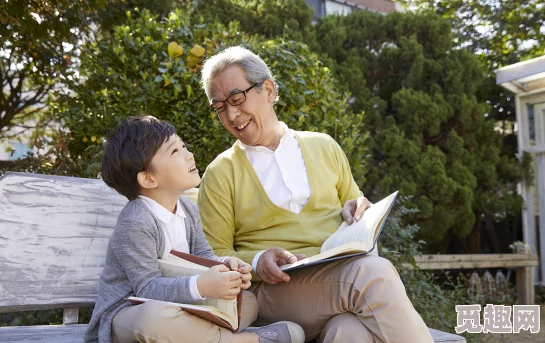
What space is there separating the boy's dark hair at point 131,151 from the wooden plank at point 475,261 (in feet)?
13.2

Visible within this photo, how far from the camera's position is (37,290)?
7.71 ft

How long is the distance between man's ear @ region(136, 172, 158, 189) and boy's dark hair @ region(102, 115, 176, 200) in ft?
0.06

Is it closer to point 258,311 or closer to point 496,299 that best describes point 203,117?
point 258,311

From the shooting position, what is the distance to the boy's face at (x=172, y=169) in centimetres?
214

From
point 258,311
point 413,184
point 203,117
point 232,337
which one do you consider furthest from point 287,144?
point 413,184

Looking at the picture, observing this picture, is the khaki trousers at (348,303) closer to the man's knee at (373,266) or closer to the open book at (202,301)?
the man's knee at (373,266)

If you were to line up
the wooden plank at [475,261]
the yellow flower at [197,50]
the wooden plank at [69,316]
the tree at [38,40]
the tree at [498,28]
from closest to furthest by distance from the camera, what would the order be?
the wooden plank at [69,316] → the yellow flower at [197,50] → the tree at [38,40] → the wooden plank at [475,261] → the tree at [498,28]

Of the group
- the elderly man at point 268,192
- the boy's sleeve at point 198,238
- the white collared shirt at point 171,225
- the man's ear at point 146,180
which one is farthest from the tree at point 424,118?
the man's ear at point 146,180

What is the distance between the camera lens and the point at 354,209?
2469 mm

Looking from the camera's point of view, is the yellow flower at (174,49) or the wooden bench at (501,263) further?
the wooden bench at (501,263)

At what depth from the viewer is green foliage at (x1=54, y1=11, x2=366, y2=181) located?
3869 millimetres

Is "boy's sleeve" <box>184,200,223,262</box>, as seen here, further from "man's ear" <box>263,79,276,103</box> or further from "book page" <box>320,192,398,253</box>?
"man's ear" <box>263,79,276,103</box>

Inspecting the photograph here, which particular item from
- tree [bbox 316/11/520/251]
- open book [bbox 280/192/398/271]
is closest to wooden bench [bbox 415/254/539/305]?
tree [bbox 316/11/520/251]

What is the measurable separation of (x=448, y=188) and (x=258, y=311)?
3.98 metres
